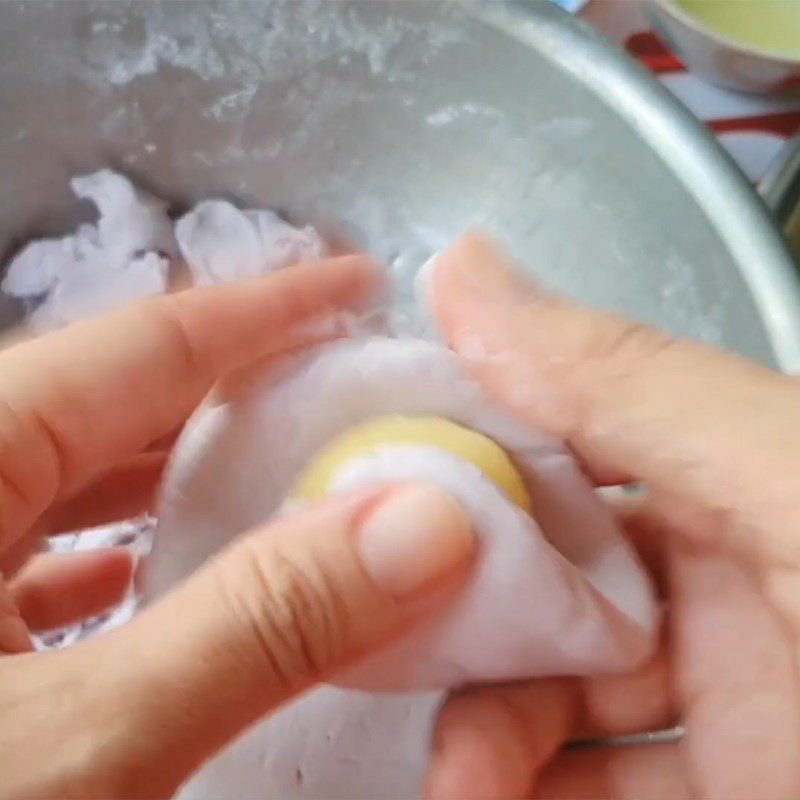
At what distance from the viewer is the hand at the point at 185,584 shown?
0.26 metres

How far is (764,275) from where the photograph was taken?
1.34 ft

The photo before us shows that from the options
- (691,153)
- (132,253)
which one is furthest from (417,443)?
(132,253)

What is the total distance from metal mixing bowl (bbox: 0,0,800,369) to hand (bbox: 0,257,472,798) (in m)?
0.14

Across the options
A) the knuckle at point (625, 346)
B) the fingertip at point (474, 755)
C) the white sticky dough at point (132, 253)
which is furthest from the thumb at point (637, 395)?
the white sticky dough at point (132, 253)

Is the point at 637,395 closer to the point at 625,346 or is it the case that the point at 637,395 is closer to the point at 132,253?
the point at 625,346

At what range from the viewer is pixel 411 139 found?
568mm

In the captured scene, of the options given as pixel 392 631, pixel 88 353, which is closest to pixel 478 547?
pixel 392 631

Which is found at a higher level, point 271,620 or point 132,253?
point 271,620

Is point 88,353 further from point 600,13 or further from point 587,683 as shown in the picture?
point 600,13

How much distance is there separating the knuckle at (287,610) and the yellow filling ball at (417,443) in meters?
0.06

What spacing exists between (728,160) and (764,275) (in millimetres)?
63

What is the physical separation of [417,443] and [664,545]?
0.13 m

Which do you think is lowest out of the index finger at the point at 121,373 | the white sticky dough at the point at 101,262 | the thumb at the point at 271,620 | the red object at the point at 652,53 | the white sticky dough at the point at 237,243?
the white sticky dough at the point at 101,262

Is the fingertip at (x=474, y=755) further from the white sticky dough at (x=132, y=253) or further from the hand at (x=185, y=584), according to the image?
the white sticky dough at (x=132, y=253)
